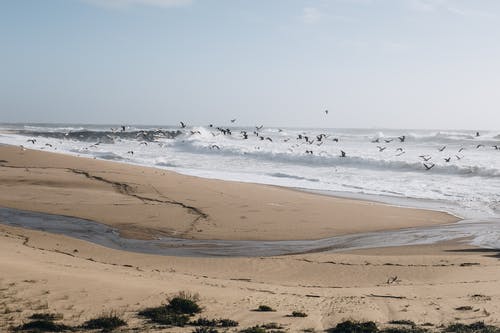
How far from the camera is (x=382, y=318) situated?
20.8 ft

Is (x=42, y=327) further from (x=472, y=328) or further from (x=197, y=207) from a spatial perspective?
(x=197, y=207)

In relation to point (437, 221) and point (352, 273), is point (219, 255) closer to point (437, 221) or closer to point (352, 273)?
point (352, 273)

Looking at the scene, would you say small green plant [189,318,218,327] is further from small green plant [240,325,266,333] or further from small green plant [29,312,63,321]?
small green plant [29,312,63,321]

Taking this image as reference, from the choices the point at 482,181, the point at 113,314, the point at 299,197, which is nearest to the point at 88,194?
the point at 299,197

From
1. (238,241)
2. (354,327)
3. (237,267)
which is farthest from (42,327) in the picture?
(238,241)

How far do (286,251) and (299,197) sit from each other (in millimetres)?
7448

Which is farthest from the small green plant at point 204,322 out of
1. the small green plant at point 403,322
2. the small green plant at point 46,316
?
the small green plant at point 403,322

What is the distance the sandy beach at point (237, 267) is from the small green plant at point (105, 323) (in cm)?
18

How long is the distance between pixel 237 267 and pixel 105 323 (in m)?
4.21

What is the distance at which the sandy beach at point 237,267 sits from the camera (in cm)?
634

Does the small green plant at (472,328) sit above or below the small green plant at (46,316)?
below

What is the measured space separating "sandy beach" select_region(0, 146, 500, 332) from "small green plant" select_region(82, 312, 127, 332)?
0.18m

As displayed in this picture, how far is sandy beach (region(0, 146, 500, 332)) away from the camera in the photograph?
634cm

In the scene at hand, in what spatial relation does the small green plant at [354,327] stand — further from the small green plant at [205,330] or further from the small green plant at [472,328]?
the small green plant at [205,330]
